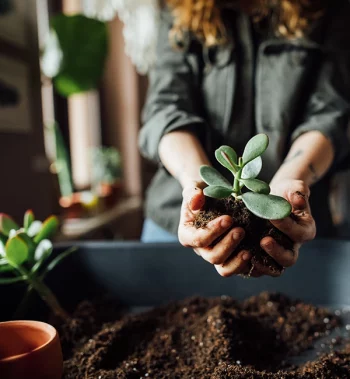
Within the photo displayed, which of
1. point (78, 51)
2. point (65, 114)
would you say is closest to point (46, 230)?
point (78, 51)

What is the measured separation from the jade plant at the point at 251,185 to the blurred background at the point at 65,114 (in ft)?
2.10

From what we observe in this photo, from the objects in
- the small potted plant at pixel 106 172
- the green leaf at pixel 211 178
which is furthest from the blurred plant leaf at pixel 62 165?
the green leaf at pixel 211 178

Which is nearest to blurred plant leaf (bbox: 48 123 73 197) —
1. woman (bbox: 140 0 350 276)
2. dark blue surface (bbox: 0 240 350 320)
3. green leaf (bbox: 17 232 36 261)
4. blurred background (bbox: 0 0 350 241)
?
blurred background (bbox: 0 0 350 241)

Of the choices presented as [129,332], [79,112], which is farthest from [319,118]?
[79,112]

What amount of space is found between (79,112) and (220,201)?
2.50 metres

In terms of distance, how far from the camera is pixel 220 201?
0.51 meters

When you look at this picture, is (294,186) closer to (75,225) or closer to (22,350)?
(22,350)

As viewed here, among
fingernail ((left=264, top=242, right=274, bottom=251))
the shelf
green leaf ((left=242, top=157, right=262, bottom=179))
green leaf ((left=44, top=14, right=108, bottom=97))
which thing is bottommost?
the shelf

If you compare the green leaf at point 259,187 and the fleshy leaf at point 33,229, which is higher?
the green leaf at point 259,187

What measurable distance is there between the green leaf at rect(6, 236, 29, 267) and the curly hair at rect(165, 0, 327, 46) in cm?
58

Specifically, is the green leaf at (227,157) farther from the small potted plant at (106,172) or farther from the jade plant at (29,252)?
the small potted plant at (106,172)

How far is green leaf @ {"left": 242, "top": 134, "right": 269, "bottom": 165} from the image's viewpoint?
17.9 inches

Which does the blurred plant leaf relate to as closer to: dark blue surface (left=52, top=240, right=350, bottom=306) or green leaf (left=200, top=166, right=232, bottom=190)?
dark blue surface (left=52, top=240, right=350, bottom=306)

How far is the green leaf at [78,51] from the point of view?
5.47 feet
